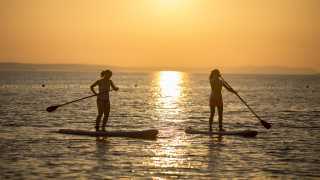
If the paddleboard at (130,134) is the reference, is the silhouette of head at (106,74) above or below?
above

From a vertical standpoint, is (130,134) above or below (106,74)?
below

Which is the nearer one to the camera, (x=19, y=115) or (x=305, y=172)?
(x=305, y=172)

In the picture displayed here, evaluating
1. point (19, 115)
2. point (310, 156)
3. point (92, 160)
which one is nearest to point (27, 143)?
A: point (92, 160)

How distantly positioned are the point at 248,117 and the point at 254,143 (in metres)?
16.1

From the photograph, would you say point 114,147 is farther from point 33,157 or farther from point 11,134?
point 11,134

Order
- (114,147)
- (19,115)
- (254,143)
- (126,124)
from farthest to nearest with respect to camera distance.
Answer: (19,115), (126,124), (254,143), (114,147)

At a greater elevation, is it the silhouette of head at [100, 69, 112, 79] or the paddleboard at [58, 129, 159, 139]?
the silhouette of head at [100, 69, 112, 79]

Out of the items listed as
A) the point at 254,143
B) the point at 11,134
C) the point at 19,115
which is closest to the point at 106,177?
the point at 254,143

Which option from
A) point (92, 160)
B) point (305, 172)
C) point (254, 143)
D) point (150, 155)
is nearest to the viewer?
point (305, 172)

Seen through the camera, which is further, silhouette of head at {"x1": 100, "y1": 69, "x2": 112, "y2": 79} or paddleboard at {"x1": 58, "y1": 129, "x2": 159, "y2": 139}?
silhouette of head at {"x1": 100, "y1": 69, "x2": 112, "y2": 79}

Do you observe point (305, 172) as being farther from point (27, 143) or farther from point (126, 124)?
point (126, 124)

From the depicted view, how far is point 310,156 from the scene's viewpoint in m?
21.7

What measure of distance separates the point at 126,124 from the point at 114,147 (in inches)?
445

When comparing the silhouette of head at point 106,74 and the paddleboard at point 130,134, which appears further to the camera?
the silhouette of head at point 106,74
